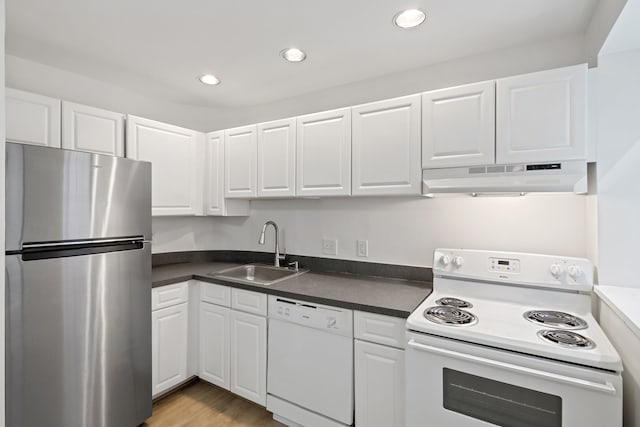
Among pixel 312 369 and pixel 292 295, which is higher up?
pixel 292 295

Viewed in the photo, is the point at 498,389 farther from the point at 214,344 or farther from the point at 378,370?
the point at 214,344

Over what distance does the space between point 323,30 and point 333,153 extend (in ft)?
2.43

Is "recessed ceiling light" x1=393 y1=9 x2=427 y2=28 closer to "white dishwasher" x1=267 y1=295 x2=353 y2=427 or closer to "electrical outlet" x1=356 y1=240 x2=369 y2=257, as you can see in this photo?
"electrical outlet" x1=356 y1=240 x2=369 y2=257

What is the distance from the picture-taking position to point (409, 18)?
164 centimetres

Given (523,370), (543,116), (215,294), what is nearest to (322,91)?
(543,116)

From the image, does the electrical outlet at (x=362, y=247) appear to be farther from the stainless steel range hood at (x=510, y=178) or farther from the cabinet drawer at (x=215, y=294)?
the cabinet drawer at (x=215, y=294)

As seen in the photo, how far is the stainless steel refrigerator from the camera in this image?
4.58 ft

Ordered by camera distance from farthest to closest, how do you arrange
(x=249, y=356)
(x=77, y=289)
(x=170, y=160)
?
(x=170, y=160) < (x=249, y=356) < (x=77, y=289)

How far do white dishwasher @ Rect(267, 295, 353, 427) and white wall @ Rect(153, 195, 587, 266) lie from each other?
2.37 ft

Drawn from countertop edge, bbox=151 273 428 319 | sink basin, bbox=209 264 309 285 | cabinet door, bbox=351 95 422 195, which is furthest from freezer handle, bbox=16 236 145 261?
cabinet door, bbox=351 95 422 195

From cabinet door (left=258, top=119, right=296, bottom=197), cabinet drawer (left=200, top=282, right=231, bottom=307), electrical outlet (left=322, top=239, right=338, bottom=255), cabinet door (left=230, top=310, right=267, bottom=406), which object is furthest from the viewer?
electrical outlet (left=322, top=239, right=338, bottom=255)

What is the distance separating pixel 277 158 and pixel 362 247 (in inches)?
37.7

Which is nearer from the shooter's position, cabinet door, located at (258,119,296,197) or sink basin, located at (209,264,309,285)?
cabinet door, located at (258,119,296,197)

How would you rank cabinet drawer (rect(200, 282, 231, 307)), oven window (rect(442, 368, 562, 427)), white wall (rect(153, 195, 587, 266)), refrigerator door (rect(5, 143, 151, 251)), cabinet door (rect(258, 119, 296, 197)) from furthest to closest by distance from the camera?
cabinet door (rect(258, 119, 296, 197)), cabinet drawer (rect(200, 282, 231, 307)), white wall (rect(153, 195, 587, 266)), refrigerator door (rect(5, 143, 151, 251)), oven window (rect(442, 368, 562, 427))
